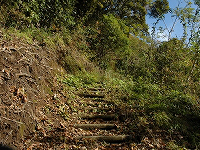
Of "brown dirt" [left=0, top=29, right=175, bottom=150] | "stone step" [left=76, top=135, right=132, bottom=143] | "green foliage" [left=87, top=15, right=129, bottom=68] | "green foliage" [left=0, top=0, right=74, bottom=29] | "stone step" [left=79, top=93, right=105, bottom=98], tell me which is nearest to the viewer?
"brown dirt" [left=0, top=29, right=175, bottom=150]

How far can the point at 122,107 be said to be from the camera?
524 cm

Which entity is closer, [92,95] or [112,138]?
[112,138]

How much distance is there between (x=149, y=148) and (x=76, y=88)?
3373mm

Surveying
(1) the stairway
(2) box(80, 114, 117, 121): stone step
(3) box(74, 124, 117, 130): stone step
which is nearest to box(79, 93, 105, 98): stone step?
(1) the stairway

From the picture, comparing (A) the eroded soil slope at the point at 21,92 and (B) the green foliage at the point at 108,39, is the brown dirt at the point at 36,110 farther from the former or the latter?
(B) the green foliage at the point at 108,39

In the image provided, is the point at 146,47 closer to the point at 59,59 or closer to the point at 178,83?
the point at 178,83

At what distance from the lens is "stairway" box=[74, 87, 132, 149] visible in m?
3.87

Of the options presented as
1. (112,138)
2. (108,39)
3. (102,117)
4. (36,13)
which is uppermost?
(108,39)

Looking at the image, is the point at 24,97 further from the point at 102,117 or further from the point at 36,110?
the point at 102,117

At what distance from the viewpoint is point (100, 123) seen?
469 cm

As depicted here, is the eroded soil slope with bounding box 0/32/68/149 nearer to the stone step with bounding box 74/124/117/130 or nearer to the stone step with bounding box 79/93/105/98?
the stone step with bounding box 74/124/117/130

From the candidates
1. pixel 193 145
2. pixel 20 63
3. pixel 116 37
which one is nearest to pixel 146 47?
pixel 116 37

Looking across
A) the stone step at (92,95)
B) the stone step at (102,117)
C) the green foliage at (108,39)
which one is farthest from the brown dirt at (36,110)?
the green foliage at (108,39)

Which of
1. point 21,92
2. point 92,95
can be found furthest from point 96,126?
point 21,92
